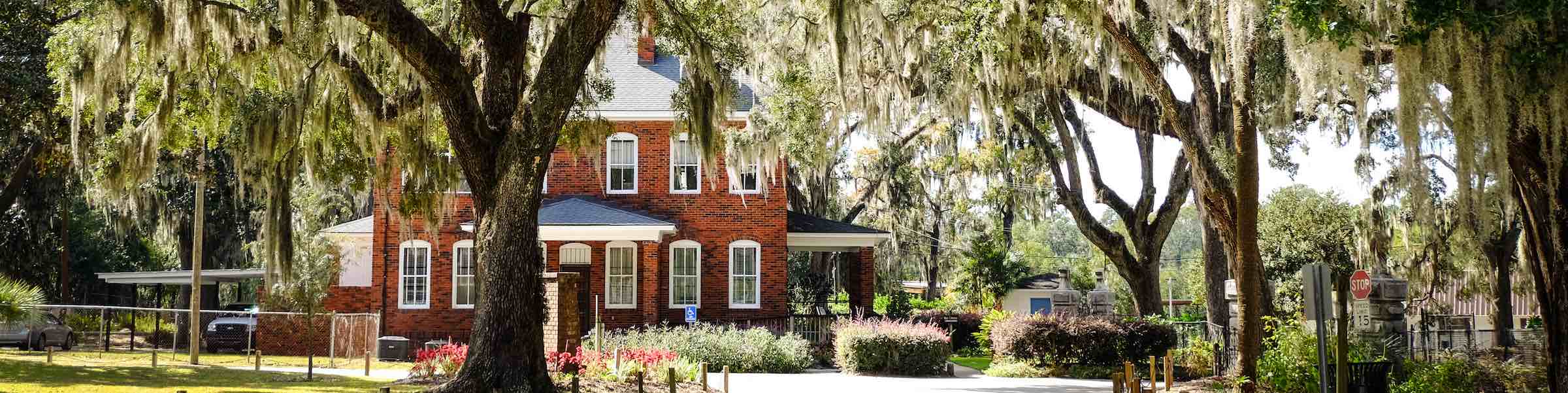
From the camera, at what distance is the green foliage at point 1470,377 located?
13.7 meters

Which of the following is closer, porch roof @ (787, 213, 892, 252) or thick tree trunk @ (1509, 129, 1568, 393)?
thick tree trunk @ (1509, 129, 1568, 393)

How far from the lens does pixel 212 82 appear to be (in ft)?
52.9

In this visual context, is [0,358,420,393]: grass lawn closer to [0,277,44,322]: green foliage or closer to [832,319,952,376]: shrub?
[0,277,44,322]: green foliage

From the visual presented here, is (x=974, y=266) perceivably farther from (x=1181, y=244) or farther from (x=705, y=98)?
(x=1181, y=244)

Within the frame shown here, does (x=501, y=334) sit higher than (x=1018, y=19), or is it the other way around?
(x=1018, y=19)

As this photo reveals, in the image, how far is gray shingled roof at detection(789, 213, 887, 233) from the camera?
26.5 m

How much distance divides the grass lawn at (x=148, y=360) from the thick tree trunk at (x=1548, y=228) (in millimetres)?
16348

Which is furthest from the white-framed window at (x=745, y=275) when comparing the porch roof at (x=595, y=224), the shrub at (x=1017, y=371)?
the shrub at (x=1017, y=371)

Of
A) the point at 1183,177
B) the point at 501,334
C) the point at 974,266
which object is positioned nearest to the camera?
the point at 501,334

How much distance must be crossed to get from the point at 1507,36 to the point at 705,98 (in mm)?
9117

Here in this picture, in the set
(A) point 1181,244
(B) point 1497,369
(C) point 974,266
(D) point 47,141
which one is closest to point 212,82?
(D) point 47,141

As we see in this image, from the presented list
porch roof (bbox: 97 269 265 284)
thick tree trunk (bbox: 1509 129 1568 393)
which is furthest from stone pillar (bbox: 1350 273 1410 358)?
porch roof (bbox: 97 269 265 284)

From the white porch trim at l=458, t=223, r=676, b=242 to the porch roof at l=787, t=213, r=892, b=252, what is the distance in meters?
3.64

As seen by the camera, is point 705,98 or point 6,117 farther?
point 6,117
